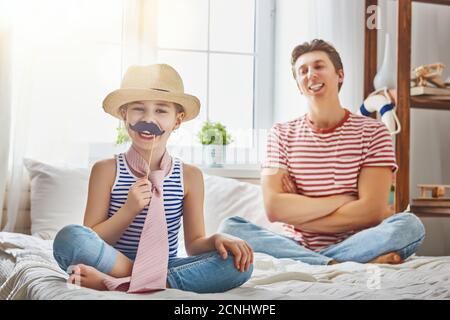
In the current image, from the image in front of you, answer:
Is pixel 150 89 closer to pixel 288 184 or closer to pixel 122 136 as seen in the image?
pixel 122 136

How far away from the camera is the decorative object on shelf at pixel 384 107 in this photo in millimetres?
911

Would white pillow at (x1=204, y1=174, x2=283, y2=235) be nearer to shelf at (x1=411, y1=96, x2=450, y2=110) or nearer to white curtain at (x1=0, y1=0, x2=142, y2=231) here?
white curtain at (x1=0, y1=0, x2=142, y2=231)

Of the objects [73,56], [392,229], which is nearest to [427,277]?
[392,229]

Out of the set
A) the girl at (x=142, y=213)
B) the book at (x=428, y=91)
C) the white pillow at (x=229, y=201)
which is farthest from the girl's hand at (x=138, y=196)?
the book at (x=428, y=91)

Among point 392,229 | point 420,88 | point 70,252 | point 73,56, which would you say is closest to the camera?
point 70,252

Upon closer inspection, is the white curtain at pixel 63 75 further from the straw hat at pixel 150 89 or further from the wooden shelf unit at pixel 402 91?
the wooden shelf unit at pixel 402 91

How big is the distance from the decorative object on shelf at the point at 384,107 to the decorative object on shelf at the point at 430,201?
100 mm

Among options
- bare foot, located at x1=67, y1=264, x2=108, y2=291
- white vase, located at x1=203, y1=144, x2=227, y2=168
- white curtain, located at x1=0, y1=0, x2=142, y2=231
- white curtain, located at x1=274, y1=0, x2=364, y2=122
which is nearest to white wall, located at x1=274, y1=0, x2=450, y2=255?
white curtain, located at x1=274, y1=0, x2=364, y2=122

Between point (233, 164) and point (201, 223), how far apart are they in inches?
4.9

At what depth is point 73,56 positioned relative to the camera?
737mm

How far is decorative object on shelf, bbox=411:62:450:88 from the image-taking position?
1.03 m

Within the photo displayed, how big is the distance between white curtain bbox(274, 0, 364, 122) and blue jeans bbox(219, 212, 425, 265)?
0.15 metres

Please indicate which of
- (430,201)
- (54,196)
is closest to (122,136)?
(54,196)

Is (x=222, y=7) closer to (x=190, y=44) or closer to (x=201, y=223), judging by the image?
(x=190, y=44)
